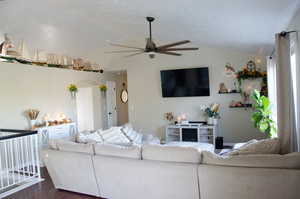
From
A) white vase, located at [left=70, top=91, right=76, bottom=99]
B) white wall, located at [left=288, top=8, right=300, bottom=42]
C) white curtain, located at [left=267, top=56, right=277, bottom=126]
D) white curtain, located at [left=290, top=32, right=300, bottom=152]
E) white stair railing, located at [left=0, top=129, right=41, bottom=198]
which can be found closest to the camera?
white wall, located at [left=288, top=8, right=300, bottom=42]

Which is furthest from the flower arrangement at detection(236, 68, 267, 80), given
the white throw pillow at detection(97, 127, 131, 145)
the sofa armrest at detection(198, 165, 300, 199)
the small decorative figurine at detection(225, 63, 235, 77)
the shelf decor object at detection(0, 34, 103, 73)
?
the shelf decor object at detection(0, 34, 103, 73)

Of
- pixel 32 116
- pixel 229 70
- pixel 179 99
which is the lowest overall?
pixel 32 116

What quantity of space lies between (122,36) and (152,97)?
227cm

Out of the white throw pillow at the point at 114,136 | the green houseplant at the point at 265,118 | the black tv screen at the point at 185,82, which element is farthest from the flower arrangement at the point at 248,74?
the white throw pillow at the point at 114,136

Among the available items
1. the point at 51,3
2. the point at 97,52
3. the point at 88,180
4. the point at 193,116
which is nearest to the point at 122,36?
the point at 97,52

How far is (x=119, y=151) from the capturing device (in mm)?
3027

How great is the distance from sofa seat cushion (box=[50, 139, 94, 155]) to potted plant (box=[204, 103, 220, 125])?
4141mm

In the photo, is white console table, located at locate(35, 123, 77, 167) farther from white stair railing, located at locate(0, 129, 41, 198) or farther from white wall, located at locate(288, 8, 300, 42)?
white wall, located at locate(288, 8, 300, 42)

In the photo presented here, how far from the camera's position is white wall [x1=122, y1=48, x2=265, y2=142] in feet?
20.9

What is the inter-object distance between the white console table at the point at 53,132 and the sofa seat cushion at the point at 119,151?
8.46ft

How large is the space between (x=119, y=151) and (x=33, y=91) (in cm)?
377

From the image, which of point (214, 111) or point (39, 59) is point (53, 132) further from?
point (214, 111)

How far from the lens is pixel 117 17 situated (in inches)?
173

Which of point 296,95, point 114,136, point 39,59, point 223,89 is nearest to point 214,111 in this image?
point 223,89
